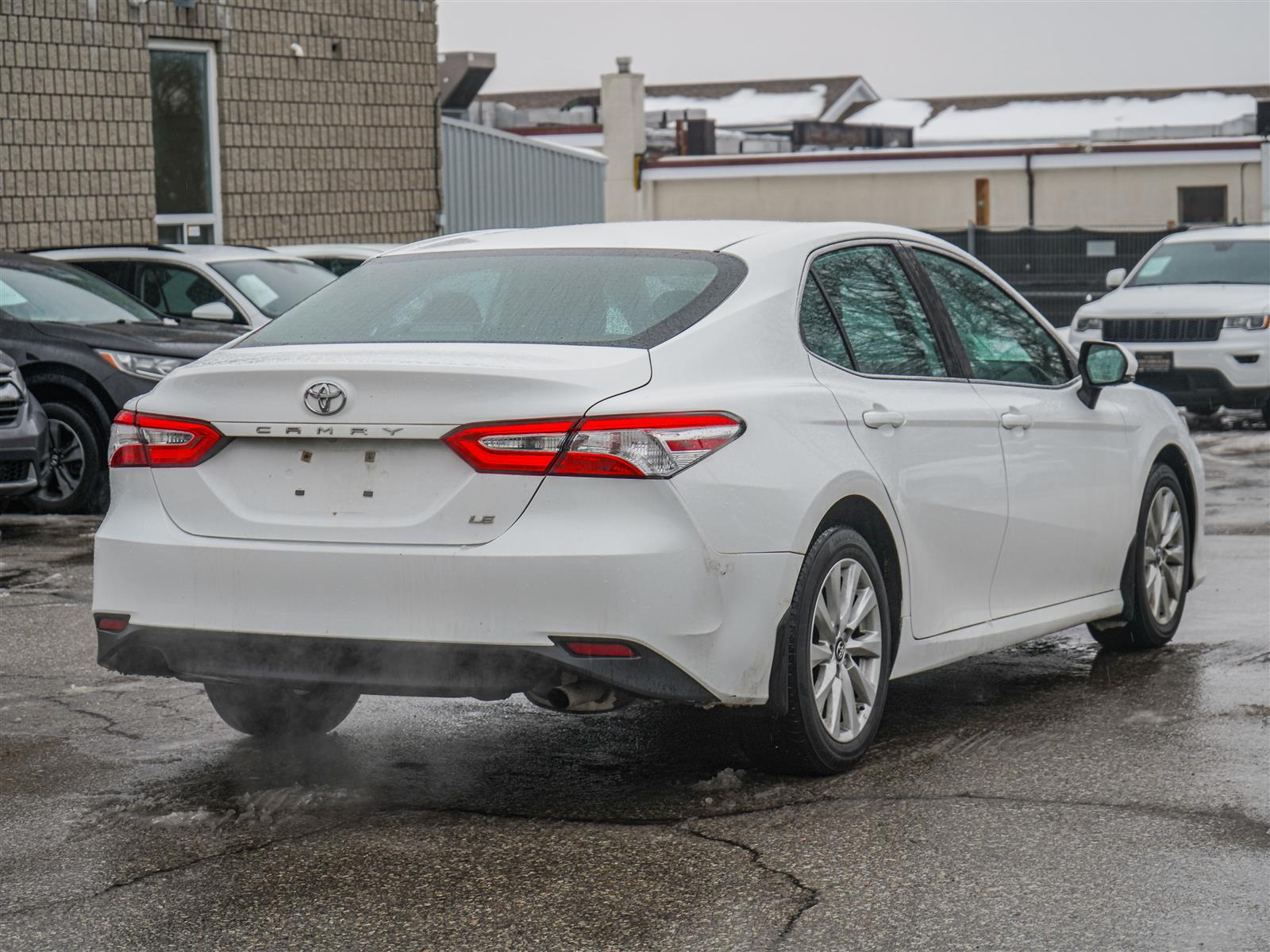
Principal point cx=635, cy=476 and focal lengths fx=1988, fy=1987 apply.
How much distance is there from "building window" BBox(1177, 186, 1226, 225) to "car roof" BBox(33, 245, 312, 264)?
37476 mm

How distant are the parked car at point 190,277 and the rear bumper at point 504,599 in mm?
8819

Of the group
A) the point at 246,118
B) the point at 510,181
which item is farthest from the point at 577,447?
the point at 510,181

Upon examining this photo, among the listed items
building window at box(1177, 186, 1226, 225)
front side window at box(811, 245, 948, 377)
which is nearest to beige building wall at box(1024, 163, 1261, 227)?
building window at box(1177, 186, 1226, 225)

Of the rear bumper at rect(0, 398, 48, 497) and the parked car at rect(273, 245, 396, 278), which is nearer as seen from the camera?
the rear bumper at rect(0, 398, 48, 497)

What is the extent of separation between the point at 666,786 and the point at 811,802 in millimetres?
410

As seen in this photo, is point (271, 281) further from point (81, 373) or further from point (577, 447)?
point (577, 447)

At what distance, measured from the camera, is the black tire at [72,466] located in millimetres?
11344

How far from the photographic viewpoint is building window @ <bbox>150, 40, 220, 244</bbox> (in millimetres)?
19531

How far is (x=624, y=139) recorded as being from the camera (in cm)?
5116

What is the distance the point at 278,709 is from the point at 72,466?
608 cm

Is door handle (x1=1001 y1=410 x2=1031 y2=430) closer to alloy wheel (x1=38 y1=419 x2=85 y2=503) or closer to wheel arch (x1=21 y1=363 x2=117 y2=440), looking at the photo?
wheel arch (x1=21 y1=363 x2=117 y2=440)

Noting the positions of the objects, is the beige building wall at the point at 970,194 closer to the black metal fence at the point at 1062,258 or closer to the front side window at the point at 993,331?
the black metal fence at the point at 1062,258

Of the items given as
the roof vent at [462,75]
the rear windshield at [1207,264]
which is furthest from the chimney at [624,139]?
the rear windshield at [1207,264]

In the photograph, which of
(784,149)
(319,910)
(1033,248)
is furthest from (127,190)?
(784,149)
